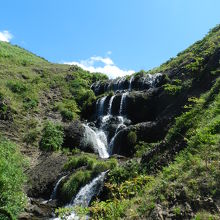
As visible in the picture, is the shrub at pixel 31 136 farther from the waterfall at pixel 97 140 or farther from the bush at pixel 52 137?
the waterfall at pixel 97 140

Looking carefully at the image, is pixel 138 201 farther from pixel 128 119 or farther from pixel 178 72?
pixel 178 72

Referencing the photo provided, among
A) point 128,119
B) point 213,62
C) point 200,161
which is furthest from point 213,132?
point 128,119

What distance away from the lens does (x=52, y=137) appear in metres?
25.4

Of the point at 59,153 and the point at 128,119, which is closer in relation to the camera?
the point at 59,153

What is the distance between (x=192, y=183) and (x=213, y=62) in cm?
1862

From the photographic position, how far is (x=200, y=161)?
25.9ft

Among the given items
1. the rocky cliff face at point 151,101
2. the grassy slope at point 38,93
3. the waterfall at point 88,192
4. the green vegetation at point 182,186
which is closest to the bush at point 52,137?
the grassy slope at point 38,93

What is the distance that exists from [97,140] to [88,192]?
10335 millimetres

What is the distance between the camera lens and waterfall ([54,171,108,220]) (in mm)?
15359

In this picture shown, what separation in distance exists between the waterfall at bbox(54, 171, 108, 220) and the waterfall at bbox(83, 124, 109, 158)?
27.9ft

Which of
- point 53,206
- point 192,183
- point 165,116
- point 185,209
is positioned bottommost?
point 53,206

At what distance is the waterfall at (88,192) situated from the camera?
15.4 metres

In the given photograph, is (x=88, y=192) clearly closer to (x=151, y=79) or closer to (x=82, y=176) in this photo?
(x=82, y=176)

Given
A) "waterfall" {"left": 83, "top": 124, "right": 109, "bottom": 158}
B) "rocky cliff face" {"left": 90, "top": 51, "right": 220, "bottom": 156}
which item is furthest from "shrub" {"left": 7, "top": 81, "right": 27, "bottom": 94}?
"waterfall" {"left": 83, "top": 124, "right": 109, "bottom": 158}
